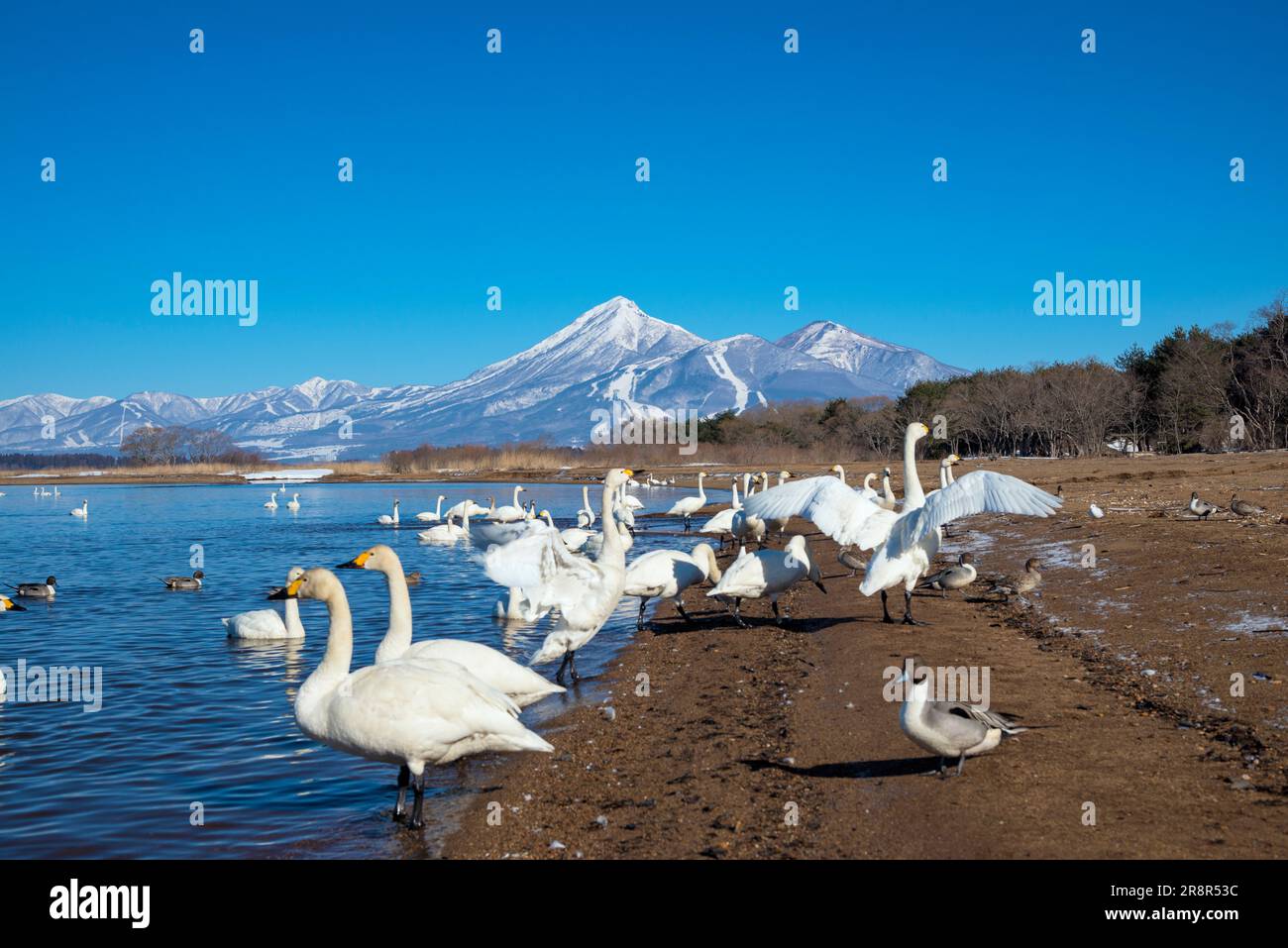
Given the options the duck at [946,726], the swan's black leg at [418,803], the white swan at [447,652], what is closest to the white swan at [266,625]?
the white swan at [447,652]

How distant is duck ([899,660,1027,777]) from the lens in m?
6.68

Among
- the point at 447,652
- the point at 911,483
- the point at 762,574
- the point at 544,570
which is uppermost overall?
the point at 911,483

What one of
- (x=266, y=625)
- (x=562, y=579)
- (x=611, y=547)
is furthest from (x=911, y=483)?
(x=266, y=625)

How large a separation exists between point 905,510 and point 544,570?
515 cm

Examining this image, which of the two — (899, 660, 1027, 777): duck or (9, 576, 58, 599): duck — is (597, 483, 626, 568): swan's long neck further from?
(9, 576, 58, 599): duck

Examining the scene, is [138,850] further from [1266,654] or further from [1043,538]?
[1043,538]

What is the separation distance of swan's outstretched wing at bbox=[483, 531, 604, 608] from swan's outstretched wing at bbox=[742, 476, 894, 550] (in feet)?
9.98

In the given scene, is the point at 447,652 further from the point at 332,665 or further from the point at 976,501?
the point at 976,501

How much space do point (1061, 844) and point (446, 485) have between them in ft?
230

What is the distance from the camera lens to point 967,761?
7.21 meters

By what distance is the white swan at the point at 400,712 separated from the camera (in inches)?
254

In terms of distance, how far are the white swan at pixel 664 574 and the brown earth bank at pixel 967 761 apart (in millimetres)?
667

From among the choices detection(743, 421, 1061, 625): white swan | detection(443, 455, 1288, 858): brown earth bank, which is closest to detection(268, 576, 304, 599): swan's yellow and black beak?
detection(443, 455, 1288, 858): brown earth bank

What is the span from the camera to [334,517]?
43.4 meters
